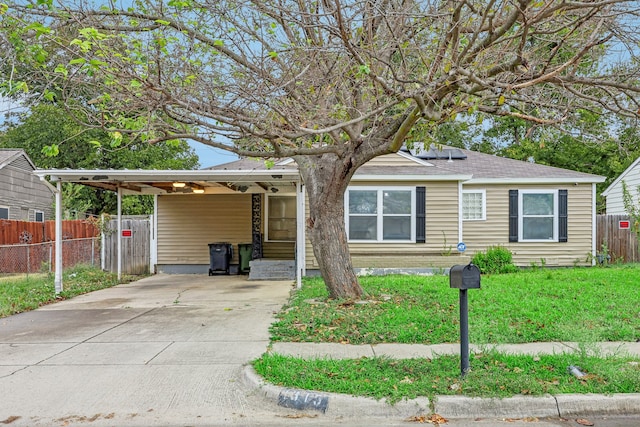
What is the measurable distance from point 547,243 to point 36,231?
62.4 feet

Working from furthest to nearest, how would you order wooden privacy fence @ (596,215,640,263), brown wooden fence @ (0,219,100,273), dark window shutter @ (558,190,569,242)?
wooden privacy fence @ (596,215,640,263) → dark window shutter @ (558,190,569,242) → brown wooden fence @ (0,219,100,273)

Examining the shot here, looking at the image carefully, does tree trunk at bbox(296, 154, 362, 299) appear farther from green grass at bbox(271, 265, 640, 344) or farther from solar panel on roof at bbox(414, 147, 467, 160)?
solar panel on roof at bbox(414, 147, 467, 160)

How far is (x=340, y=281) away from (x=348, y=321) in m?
1.61

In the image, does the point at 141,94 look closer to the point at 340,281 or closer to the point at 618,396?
the point at 340,281

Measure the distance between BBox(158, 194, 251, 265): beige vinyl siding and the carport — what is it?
0.22 feet

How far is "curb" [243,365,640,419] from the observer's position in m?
4.20

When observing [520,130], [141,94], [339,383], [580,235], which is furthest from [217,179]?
[520,130]

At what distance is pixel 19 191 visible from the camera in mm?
22109

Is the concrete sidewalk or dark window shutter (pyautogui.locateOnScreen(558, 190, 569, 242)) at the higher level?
dark window shutter (pyautogui.locateOnScreen(558, 190, 569, 242))

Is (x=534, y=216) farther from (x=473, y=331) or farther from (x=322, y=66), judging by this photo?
(x=322, y=66)

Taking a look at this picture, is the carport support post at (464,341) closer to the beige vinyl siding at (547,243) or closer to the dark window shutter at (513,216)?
the beige vinyl siding at (547,243)

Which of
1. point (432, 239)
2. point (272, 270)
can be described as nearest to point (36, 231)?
point (272, 270)

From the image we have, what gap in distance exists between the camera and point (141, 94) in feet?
20.4

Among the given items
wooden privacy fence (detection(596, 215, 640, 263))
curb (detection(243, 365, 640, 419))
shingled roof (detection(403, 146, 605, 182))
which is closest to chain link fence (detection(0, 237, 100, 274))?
shingled roof (detection(403, 146, 605, 182))
